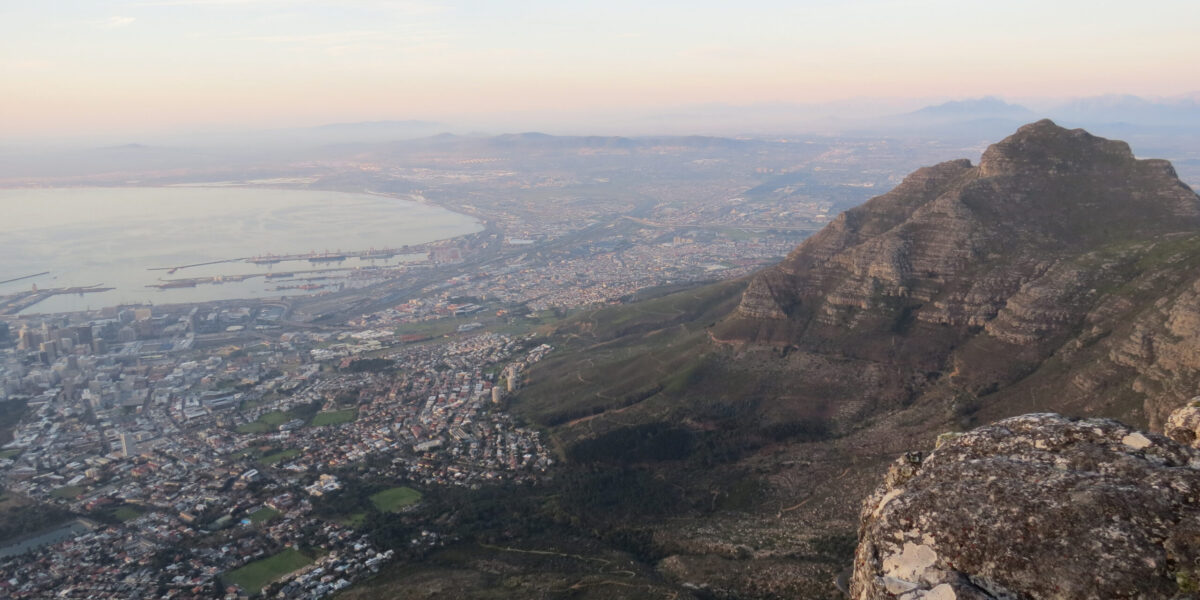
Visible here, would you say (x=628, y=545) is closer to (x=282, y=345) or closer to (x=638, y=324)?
(x=638, y=324)

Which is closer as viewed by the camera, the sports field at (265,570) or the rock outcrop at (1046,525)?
the rock outcrop at (1046,525)

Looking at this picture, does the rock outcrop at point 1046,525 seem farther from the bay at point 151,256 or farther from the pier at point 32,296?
the pier at point 32,296

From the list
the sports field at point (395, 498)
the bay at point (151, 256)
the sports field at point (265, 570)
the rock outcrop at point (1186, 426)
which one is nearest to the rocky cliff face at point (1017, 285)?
the sports field at point (395, 498)

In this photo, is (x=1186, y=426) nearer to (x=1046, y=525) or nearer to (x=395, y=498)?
(x=1046, y=525)

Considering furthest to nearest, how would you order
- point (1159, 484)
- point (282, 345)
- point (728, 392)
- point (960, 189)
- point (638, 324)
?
point (282, 345) < point (638, 324) < point (960, 189) < point (728, 392) < point (1159, 484)

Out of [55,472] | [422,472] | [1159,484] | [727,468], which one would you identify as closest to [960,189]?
[727,468]

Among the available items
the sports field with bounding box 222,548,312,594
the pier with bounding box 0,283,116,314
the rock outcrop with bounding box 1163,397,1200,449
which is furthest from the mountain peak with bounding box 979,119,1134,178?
the pier with bounding box 0,283,116,314
